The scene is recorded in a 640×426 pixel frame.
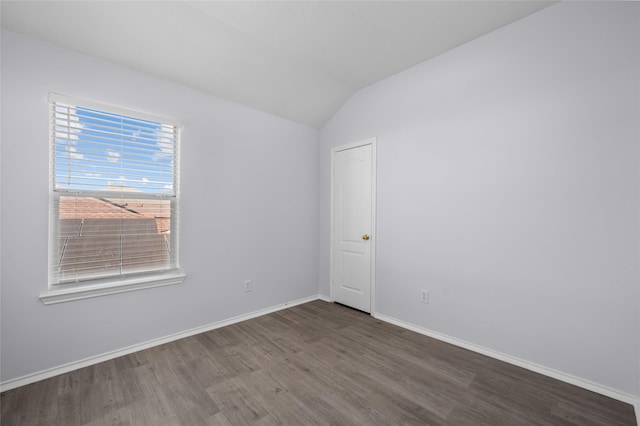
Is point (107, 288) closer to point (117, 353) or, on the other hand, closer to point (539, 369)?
point (117, 353)

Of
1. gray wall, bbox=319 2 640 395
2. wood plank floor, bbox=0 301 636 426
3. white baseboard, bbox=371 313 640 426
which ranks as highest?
gray wall, bbox=319 2 640 395

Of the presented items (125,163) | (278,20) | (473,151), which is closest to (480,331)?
(473,151)

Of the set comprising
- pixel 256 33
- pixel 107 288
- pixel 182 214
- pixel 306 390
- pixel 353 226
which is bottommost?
pixel 306 390

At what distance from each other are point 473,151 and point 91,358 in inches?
147

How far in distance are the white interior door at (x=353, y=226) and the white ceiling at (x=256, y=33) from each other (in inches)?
41.8

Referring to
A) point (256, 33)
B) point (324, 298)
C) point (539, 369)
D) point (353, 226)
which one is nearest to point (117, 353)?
point (324, 298)

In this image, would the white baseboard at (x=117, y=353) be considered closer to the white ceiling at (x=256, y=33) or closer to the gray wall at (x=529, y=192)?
the gray wall at (x=529, y=192)

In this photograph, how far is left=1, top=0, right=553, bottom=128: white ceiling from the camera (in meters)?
2.08

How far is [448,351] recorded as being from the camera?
8.26 feet

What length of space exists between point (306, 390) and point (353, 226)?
2.06m

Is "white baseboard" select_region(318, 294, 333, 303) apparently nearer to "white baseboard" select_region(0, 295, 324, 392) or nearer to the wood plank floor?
"white baseboard" select_region(0, 295, 324, 392)

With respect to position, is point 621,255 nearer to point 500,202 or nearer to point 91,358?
point 500,202

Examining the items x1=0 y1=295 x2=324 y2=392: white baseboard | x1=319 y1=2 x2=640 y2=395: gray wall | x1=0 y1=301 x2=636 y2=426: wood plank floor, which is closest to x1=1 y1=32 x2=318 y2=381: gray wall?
x1=0 y1=295 x2=324 y2=392: white baseboard

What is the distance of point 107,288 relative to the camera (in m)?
2.36
